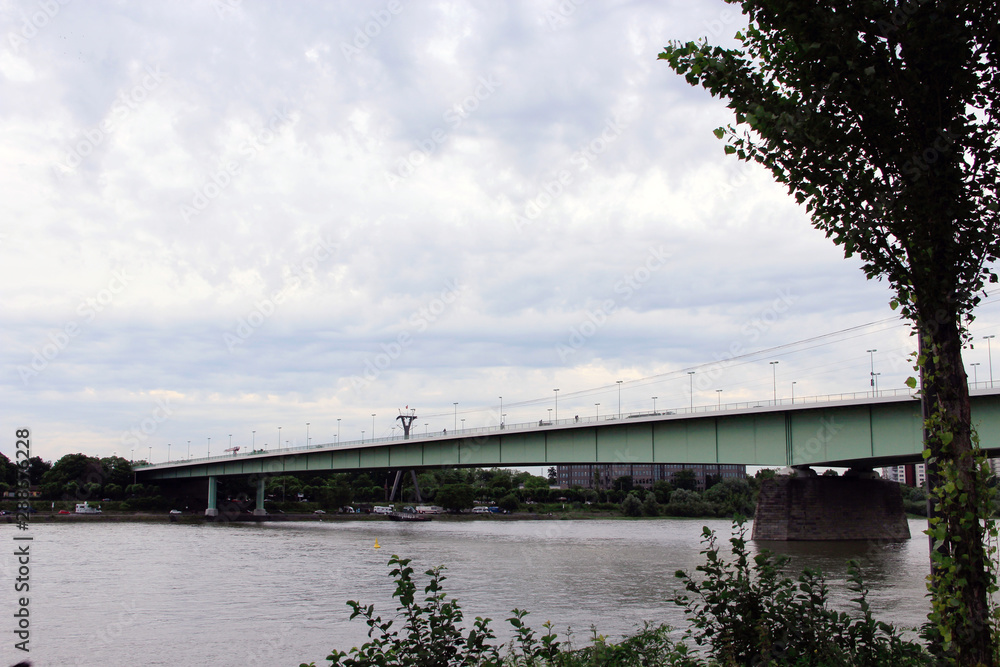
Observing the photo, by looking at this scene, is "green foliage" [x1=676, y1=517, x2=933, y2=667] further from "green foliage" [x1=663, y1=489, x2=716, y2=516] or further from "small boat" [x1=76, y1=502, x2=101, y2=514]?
"small boat" [x1=76, y1=502, x2=101, y2=514]

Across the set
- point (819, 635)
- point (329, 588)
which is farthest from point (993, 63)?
point (329, 588)

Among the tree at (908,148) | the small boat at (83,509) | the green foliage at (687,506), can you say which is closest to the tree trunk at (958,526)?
the tree at (908,148)

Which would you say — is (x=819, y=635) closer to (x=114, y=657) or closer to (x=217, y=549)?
(x=114, y=657)

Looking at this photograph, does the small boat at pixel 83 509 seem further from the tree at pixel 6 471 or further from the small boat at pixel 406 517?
the small boat at pixel 406 517

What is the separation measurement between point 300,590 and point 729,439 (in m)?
35.1

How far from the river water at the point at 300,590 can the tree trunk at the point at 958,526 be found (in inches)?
359

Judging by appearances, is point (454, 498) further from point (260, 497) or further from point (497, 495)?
point (260, 497)

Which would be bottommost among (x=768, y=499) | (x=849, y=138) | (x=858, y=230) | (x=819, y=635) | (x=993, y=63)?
(x=768, y=499)

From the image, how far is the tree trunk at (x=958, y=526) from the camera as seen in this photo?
7207 mm

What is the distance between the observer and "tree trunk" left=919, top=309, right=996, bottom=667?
284 inches

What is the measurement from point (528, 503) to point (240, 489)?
55.1m

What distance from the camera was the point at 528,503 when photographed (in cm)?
15488

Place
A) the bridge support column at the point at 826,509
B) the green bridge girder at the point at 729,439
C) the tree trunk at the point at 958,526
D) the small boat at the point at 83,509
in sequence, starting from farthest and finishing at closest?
the small boat at the point at 83,509, the bridge support column at the point at 826,509, the green bridge girder at the point at 729,439, the tree trunk at the point at 958,526

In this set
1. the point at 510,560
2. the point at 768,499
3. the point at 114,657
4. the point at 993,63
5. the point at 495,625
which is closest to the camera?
the point at 993,63
